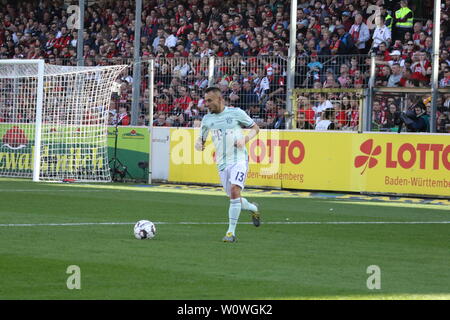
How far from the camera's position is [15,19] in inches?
1662

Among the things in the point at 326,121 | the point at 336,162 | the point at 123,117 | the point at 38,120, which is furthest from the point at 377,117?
the point at 38,120

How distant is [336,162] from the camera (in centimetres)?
2439

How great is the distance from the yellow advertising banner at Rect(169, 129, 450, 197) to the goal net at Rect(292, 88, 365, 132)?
885 mm

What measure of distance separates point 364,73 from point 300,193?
11.9ft

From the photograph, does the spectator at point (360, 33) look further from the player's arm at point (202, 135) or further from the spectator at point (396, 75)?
the player's arm at point (202, 135)

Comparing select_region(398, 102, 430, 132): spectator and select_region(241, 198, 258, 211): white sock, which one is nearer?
select_region(241, 198, 258, 211): white sock

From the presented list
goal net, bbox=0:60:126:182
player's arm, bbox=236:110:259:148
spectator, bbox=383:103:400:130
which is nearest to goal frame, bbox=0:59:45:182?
goal net, bbox=0:60:126:182

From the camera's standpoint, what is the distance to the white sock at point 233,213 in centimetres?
1361

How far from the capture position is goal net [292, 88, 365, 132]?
25.3 metres

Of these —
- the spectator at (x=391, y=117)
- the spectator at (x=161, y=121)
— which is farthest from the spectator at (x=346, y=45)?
the spectator at (x=161, y=121)

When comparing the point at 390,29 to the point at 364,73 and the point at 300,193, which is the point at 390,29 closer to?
the point at 364,73

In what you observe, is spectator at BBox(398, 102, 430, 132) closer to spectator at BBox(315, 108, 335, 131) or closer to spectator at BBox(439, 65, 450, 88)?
spectator at BBox(439, 65, 450, 88)

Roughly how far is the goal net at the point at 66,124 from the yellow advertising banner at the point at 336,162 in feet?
6.93
